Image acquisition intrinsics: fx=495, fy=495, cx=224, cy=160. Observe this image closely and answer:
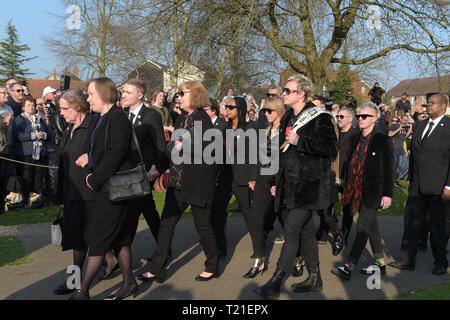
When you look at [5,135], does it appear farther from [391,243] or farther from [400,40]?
[400,40]

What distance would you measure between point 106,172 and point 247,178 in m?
2.38

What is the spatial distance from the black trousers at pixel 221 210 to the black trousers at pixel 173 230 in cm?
86

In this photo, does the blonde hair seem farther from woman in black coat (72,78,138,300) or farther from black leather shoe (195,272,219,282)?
black leather shoe (195,272,219,282)

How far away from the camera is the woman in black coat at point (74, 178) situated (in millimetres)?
4512

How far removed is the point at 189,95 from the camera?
5.25 meters

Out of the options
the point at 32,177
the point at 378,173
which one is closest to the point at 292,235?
the point at 378,173

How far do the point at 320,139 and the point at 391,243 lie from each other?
10.7ft

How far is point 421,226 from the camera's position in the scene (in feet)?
19.9

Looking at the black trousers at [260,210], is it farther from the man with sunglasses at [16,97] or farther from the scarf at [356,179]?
the man with sunglasses at [16,97]

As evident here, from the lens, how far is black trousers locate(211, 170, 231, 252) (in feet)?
20.4

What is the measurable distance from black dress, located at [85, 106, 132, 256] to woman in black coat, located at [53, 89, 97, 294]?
0.38 feet
